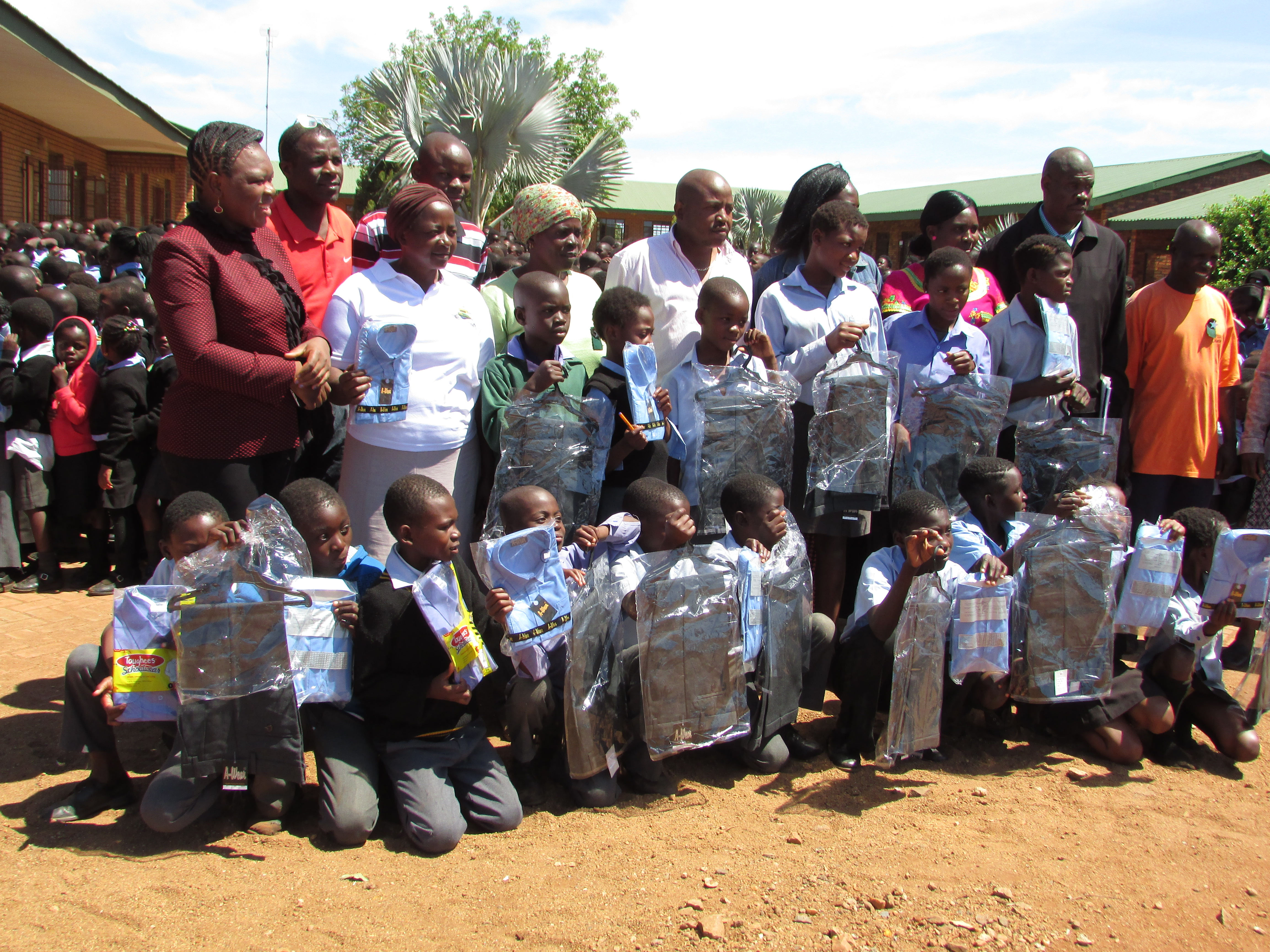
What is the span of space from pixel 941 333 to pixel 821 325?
22.3 inches

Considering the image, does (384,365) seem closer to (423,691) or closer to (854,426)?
(423,691)

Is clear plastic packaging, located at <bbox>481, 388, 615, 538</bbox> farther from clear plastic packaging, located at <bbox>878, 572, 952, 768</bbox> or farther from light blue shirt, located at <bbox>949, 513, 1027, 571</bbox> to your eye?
light blue shirt, located at <bbox>949, 513, 1027, 571</bbox>

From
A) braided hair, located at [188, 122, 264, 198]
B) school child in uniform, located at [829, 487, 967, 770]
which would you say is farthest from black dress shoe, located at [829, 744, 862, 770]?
braided hair, located at [188, 122, 264, 198]

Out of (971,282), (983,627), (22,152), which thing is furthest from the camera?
(22,152)

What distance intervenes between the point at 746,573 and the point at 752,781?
0.77 metres

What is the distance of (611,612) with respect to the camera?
2.96 metres

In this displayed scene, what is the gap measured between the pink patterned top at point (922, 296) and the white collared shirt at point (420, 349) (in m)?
2.07

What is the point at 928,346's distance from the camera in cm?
395

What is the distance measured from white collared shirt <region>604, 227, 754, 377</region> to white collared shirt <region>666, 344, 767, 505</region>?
→ 0.17 meters

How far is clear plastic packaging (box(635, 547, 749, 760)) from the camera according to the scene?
112 inches

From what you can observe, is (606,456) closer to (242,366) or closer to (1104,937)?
(242,366)

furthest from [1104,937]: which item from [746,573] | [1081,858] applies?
[746,573]

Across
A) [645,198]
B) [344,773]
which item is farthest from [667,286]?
[645,198]

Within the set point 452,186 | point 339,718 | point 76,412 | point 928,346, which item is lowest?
point 339,718
